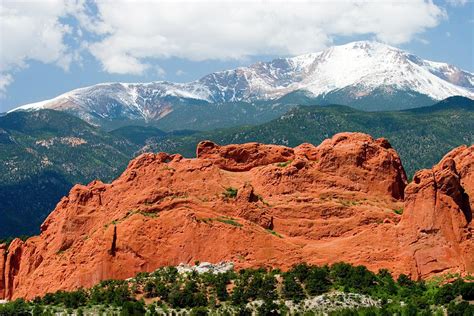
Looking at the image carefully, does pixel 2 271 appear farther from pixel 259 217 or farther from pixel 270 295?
pixel 270 295

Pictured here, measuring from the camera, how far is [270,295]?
4427 inches

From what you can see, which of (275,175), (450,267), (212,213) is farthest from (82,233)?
(450,267)

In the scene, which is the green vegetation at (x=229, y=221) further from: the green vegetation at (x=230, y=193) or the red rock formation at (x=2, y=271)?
the red rock formation at (x=2, y=271)

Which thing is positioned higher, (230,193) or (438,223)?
(230,193)

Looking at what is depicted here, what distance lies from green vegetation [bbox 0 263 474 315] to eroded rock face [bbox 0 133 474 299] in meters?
4.74

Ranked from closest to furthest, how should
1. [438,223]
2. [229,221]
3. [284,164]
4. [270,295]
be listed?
[270,295]
[438,223]
[229,221]
[284,164]

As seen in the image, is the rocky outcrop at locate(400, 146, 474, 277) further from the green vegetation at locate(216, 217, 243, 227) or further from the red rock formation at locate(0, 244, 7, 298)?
the red rock formation at locate(0, 244, 7, 298)

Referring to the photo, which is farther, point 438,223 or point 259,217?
point 259,217

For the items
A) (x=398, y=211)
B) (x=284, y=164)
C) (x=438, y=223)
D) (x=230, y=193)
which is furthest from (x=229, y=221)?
(x=438, y=223)

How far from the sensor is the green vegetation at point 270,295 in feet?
359

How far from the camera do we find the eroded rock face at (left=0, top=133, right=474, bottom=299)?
11969 cm

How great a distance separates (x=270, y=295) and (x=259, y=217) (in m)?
17.6

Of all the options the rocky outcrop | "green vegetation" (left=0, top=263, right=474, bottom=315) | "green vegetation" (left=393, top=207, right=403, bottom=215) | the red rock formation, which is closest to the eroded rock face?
the rocky outcrop

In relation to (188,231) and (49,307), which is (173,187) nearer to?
(188,231)
